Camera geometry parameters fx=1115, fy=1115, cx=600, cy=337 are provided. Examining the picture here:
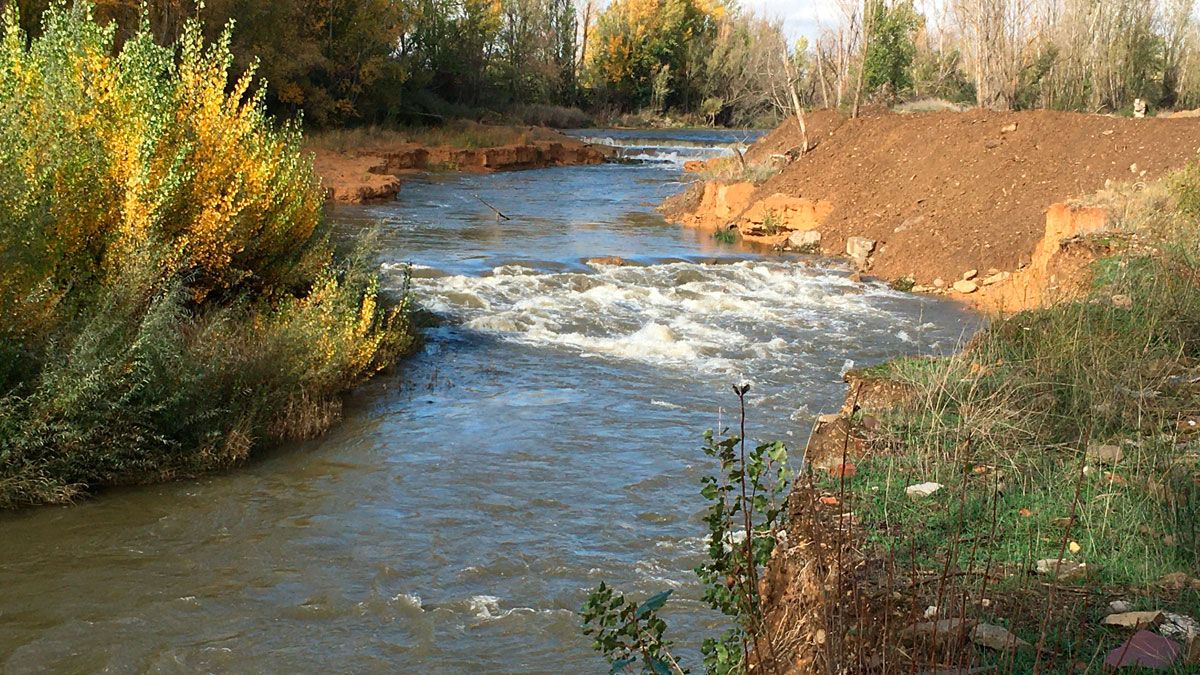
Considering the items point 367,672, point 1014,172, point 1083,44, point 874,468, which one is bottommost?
point 367,672

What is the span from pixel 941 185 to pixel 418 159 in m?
Answer: 18.8

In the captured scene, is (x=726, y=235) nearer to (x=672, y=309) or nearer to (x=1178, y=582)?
(x=672, y=309)

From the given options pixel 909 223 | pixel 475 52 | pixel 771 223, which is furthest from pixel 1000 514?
pixel 475 52

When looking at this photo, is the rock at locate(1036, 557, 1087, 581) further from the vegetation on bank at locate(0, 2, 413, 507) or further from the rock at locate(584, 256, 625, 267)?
the rock at locate(584, 256, 625, 267)

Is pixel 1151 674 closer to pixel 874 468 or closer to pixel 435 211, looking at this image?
pixel 874 468

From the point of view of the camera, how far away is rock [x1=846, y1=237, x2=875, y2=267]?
1705cm

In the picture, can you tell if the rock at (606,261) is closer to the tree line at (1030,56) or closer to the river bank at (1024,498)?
the river bank at (1024,498)

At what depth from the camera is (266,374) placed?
303 inches

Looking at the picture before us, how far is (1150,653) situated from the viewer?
322 cm

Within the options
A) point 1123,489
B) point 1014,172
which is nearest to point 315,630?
point 1123,489

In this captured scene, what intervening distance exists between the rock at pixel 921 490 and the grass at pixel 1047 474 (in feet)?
0.12

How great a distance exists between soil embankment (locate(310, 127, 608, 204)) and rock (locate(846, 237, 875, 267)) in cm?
1094

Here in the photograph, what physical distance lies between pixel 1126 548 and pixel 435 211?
1925 centimetres

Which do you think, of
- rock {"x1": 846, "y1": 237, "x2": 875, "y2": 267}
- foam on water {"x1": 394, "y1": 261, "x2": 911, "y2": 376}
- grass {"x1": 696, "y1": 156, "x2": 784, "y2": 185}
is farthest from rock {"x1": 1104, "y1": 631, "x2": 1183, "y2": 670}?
grass {"x1": 696, "y1": 156, "x2": 784, "y2": 185}
